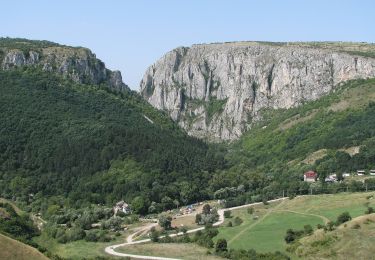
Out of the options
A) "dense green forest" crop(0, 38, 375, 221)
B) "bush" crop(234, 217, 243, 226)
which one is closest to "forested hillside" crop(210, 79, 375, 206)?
"dense green forest" crop(0, 38, 375, 221)

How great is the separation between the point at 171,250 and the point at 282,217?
26.7m

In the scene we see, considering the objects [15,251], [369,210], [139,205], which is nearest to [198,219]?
[139,205]

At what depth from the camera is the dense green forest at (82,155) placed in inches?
5802

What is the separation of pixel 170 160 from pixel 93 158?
2017 centimetres

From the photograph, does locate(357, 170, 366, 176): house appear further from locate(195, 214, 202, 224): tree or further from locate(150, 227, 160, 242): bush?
locate(150, 227, 160, 242): bush

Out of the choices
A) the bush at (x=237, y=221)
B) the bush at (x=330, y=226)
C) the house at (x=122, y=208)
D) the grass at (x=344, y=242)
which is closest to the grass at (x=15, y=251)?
the grass at (x=344, y=242)

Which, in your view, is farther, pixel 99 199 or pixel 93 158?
pixel 93 158

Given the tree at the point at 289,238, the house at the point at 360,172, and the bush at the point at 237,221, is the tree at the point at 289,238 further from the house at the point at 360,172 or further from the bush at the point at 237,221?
the house at the point at 360,172

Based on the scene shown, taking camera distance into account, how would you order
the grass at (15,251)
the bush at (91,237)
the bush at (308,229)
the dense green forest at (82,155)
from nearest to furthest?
the grass at (15,251)
the bush at (308,229)
the bush at (91,237)
the dense green forest at (82,155)

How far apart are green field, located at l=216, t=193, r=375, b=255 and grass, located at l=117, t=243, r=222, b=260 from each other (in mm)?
5708

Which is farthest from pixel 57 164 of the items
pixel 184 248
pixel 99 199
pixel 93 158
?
pixel 184 248

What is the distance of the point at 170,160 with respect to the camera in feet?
557

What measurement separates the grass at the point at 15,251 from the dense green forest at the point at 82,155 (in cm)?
6583

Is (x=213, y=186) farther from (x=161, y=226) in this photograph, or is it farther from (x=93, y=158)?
(x=161, y=226)
